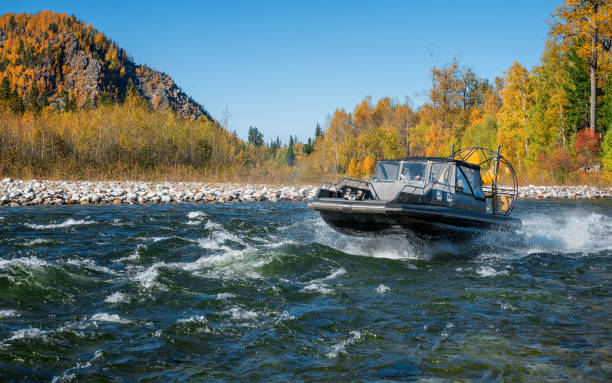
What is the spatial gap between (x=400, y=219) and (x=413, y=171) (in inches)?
82.3

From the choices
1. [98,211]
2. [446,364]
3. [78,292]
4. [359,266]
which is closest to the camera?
[446,364]

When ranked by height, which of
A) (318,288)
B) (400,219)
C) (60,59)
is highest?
(60,59)

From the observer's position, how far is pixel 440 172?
10.8 m

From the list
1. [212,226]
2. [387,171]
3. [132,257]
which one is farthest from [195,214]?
[387,171]

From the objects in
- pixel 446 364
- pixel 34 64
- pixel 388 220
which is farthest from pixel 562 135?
pixel 34 64

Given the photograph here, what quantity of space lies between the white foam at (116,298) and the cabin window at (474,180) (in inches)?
314

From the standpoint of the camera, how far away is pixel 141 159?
34.6 meters

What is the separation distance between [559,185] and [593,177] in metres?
2.37

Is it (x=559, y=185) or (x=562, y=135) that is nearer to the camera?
(x=559, y=185)

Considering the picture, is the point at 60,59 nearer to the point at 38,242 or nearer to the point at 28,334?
the point at 38,242

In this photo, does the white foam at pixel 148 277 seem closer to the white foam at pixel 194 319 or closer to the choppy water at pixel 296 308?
the choppy water at pixel 296 308

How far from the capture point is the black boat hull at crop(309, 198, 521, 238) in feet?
30.7

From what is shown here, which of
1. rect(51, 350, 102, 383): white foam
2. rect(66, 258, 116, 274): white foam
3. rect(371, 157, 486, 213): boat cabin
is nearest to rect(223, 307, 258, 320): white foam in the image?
rect(51, 350, 102, 383): white foam

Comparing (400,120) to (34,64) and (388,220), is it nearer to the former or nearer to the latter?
(388,220)
